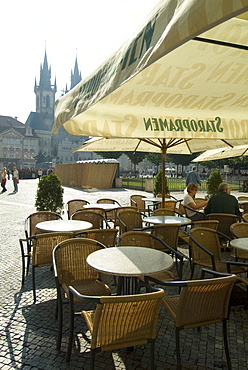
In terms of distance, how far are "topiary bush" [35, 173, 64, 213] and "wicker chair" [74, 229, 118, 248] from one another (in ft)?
13.5

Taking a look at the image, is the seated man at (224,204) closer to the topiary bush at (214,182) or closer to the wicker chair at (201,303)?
the wicker chair at (201,303)

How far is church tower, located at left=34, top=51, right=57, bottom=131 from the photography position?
114 m

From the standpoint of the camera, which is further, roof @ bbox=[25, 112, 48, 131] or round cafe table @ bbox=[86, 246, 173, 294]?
roof @ bbox=[25, 112, 48, 131]

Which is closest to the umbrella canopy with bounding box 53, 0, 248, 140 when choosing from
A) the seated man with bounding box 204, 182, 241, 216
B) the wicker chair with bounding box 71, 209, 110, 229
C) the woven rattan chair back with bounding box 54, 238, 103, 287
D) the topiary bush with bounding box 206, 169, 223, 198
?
the seated man with bounding box 204, 182, 241, 216

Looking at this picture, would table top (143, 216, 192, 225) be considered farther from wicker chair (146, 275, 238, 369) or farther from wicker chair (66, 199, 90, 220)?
wicker chair (146, 275, 238, 369)

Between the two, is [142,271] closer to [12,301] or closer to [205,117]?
[12,301]

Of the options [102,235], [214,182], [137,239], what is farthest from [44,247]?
[214,182]

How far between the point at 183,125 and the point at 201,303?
3.04 metres

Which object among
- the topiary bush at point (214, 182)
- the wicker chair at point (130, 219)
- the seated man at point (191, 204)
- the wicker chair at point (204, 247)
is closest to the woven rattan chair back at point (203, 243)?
the wicker chair at point (204, 247)

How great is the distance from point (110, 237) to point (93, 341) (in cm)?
222

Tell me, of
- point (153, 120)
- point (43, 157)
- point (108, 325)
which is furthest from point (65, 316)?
point (43, 157)

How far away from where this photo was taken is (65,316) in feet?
11.9

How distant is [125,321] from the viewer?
2.29 m

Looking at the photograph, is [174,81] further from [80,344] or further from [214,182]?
[214,182]
